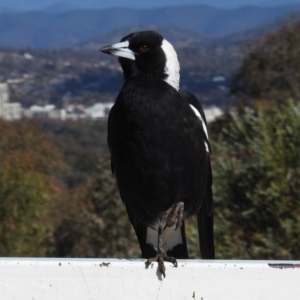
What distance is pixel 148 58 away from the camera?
3.34 meters

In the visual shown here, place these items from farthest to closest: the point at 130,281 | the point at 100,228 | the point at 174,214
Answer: the point at 100,228 → the point at 174,214 → the point at 130,281

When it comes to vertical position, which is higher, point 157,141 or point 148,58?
point 148,58

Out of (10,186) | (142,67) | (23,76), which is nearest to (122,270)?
(142,67)

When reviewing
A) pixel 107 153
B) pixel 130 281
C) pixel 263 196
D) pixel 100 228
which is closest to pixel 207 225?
pixel 130 281

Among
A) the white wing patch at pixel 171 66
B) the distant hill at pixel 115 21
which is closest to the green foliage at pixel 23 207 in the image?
the white wing patch at pixel 171 66

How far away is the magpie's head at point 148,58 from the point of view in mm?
3299

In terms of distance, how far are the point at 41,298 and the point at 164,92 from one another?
1.09 metres

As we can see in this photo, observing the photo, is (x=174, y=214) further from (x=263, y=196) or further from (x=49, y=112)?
(x=49, y=112)

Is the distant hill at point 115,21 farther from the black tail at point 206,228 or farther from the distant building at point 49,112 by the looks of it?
the black tail at point 206,228

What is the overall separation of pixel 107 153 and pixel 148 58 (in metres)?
12.1

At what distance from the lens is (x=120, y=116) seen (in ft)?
10.5

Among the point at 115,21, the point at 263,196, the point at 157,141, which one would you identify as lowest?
the point at 115,21

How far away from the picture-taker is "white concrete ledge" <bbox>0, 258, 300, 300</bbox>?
2.42m

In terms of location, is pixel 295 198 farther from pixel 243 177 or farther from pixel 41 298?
pixel 41 298
